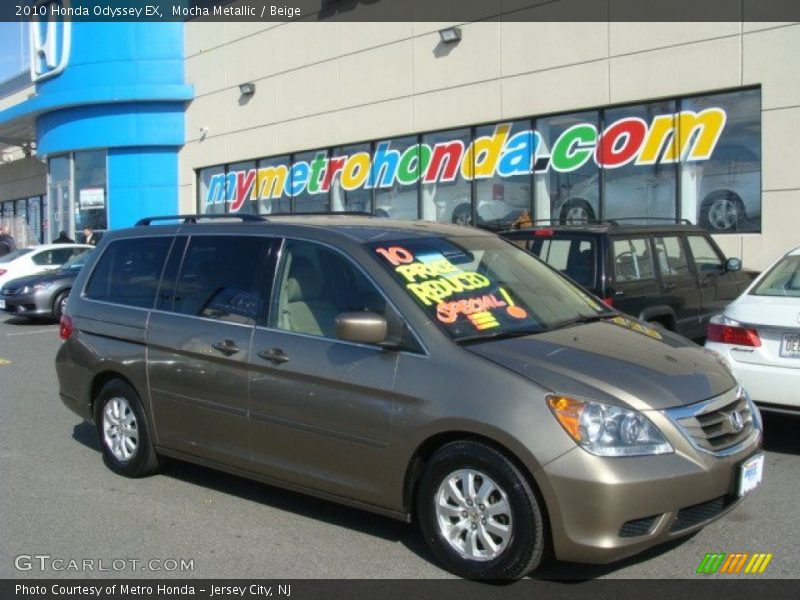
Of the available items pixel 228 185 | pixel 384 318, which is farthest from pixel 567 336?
pixel 228 185

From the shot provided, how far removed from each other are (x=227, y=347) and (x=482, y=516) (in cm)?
197

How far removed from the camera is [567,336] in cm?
458

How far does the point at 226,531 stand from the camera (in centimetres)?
495

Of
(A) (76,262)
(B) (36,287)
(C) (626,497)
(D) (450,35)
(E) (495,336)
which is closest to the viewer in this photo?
(C) (626,497)

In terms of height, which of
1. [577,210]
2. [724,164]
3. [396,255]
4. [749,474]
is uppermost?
[724,164]

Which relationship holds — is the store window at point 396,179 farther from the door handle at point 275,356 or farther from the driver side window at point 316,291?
the door handle at point 275,356

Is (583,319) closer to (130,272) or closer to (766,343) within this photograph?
(766,343)

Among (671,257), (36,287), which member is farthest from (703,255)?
(36,287)

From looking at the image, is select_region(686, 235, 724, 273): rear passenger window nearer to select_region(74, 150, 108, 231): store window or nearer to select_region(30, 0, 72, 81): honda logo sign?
select_region(74, 150, 108, 231): store window

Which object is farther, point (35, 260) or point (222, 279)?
point (35, 260)

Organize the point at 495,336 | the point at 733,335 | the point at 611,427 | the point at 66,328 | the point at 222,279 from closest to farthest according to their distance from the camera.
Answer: the point at 611,427
the point at 495,336
the point at 222,279
the point at 733,335
the point at 66,328

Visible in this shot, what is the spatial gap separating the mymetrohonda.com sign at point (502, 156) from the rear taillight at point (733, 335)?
781cm

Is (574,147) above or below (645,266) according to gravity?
above

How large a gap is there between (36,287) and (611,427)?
14401mm
